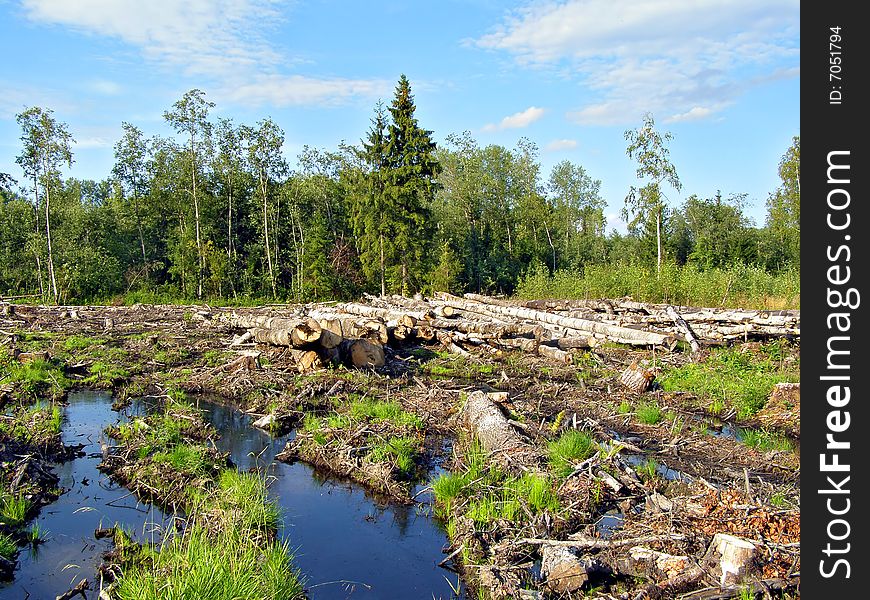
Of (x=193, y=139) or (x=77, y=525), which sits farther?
(x=193, y=139)

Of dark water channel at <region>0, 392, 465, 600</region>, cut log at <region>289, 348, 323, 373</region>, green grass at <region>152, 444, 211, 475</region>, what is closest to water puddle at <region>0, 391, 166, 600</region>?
dark water channel at <region>0, 392, 465, 600</region>

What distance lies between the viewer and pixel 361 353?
12.9 m

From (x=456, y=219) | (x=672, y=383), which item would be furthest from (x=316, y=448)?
(x=456, y=219)

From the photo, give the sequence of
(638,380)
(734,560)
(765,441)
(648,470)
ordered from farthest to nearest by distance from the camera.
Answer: (638,380)
(765,441)
(648,470)
(734,560)

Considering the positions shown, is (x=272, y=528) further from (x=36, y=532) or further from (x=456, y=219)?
(x=456, y=219)

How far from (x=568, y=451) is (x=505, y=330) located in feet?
28.8

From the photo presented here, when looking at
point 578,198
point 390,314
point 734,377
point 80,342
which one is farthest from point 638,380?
point 578,198

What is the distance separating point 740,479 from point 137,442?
7463 millimetres

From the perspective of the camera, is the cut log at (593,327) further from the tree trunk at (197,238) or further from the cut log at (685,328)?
the tree trunk at (197,238)

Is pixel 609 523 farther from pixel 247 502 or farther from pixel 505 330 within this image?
pixel 505 330

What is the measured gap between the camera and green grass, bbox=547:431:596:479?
6.76 m

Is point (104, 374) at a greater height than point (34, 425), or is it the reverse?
point (104, 374)

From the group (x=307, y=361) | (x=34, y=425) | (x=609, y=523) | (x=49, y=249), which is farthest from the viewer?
(x=49, y=249)

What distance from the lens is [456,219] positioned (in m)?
39.0
